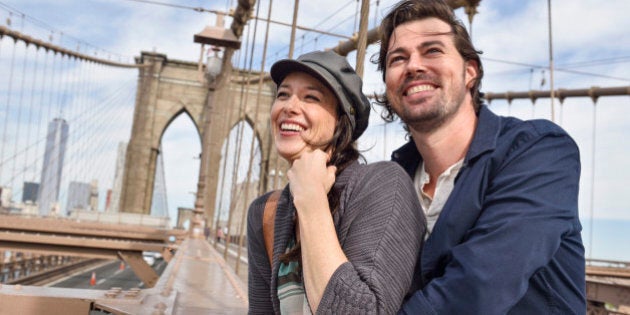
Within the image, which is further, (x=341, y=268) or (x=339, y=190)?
(x=339, y=190)

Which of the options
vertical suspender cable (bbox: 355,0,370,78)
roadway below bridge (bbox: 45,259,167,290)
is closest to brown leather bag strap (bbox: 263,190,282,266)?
vertical suspender cable (bbox: 355,0,370,78)

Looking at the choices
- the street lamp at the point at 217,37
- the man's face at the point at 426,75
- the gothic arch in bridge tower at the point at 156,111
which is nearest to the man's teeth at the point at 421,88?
the man's face at the point at 426,75

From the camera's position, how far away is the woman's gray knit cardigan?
795 millimetres

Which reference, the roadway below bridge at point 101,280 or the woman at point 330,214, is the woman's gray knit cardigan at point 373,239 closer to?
the woman at point 330,214

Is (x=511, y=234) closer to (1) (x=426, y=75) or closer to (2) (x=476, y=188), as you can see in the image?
(2) (x=476, y=188)

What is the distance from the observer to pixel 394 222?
86 cm

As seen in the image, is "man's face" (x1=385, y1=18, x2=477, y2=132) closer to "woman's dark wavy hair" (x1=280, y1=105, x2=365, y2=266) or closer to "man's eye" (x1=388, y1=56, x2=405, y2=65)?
"man's eye" (x1=388, y1=56, x2=405, y2=65)

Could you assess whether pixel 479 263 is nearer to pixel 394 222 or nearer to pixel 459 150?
pixel 394 222

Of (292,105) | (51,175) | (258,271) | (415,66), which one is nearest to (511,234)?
(415,66)

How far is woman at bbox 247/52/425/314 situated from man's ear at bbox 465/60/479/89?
21 cm

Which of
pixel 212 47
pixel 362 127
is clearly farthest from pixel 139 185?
pixel 362 127

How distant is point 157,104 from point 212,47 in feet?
55.5

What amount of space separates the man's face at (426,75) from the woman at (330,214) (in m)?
0.09

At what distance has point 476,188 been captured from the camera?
86 centimetres
